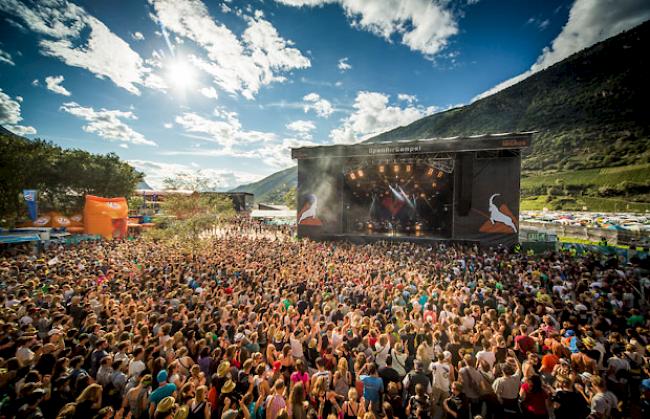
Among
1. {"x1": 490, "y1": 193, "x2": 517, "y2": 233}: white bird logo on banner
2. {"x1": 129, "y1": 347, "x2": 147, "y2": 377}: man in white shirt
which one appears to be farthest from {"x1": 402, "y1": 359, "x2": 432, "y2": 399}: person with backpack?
{"x1": 490, "y1": 193, "x2": 517, "y2": 233}: white bird logo on banner

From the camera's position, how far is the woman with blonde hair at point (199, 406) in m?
3.28

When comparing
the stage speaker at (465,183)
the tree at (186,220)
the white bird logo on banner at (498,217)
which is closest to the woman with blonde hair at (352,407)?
the tree at (186,220)

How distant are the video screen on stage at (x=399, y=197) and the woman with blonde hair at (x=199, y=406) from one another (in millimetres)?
17971

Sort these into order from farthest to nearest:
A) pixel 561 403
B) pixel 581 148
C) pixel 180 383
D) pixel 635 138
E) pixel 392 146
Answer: pixel 581 148 < pixel 635 138 < pixel 392 146 < pixel 180 383 < pixel 561 403

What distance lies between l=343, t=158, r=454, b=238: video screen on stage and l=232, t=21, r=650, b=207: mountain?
241 ft

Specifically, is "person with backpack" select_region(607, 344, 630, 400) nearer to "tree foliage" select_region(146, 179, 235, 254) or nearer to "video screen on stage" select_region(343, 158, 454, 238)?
"tree foliage" select_region(146, 179, 235, 254)

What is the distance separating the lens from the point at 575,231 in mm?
24219

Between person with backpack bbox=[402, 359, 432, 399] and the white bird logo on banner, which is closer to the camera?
person with backpack bbox=[402, 359, 432, 399]

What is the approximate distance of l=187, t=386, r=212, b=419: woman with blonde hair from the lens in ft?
10.8

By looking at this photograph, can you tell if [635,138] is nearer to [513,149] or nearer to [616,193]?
[616,193]

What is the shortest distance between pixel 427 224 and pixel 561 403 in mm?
22111

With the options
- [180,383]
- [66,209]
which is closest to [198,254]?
[180,383]

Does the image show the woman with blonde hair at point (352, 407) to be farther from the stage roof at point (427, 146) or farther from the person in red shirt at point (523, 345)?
the stage roof at point (427, 146)

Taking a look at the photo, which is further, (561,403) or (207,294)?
(207,294)
